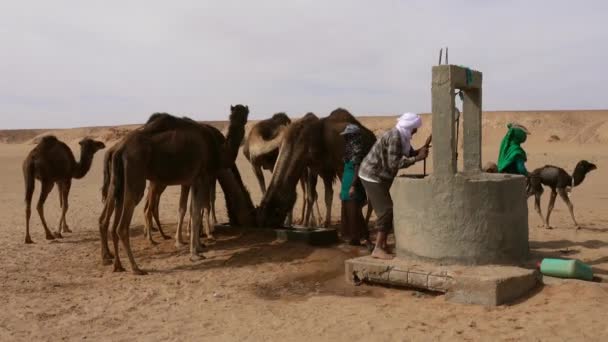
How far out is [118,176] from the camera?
816cm

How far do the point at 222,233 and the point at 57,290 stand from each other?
3.69 m

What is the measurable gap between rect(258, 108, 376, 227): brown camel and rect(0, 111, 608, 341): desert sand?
57 cm

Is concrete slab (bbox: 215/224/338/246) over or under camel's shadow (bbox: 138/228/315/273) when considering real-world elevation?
over

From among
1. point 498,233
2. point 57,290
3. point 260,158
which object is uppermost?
point 260,158

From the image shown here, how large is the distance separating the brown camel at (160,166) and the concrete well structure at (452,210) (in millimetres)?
3314

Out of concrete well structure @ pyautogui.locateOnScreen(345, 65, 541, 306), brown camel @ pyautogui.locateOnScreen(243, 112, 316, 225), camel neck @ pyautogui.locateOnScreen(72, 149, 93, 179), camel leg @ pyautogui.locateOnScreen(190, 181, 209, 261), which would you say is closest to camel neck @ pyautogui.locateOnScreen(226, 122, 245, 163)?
brown camel @ pyautogui.locateOnScreen(243, 112, 316, 225)

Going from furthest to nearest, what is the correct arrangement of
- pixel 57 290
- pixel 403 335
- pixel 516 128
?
1. pixel 516 128
2. pixel 57 290
3. pixel 403 335

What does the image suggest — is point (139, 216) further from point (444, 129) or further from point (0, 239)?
point (444, 129)

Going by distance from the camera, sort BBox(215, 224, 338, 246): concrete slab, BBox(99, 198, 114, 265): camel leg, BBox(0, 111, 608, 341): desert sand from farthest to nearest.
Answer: BBox(215, 224, 338, 246): concrete slab
BBox(99, 198, 114, 265): camel leg
BBox(0, 111, 608, 341): desert sand

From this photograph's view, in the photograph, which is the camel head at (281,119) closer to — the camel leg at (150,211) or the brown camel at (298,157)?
the brown camel at (298,157)

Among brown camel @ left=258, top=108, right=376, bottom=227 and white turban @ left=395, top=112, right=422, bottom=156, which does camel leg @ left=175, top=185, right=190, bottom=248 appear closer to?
brown camel @ left=258, top=108, right=376, bottom=227

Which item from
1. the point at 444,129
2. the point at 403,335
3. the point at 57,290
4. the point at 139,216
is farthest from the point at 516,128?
the point at 139,216

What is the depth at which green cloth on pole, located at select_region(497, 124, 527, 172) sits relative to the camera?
9609 millimetres

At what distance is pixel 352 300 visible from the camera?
6.51 metres
